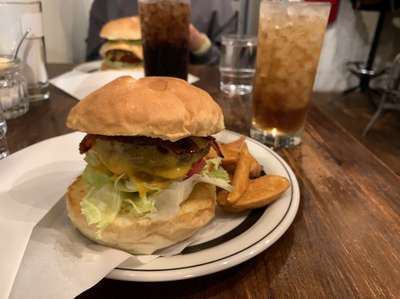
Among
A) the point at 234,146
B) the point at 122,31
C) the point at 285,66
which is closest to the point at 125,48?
the point at 122,31

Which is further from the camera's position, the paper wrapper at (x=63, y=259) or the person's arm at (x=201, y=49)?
the person's arm at (x=201, y=49)

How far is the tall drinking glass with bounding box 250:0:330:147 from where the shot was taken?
1.30 m

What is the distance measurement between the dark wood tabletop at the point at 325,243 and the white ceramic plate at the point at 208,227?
58mm

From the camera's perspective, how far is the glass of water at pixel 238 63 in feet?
7.11

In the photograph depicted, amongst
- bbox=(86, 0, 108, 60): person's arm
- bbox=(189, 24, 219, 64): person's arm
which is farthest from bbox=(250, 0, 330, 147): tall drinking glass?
bbox=(86, 0, 108, 60): person's arm

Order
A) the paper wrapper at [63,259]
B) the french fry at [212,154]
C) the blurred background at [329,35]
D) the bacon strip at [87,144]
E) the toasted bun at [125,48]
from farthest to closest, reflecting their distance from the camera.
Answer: the blurred background at [329,35], the toasted bun at [125,48], the french fry at [212,154], the bacon strip at [87,144], the paper wrapper at [63,259]

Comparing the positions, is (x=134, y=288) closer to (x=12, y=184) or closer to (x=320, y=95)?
(x=12, y=184)

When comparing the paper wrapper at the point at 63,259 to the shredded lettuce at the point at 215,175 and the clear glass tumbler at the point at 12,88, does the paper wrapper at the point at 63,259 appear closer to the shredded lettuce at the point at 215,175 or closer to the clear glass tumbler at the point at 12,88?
the shredded lettuce at the point at 215,175

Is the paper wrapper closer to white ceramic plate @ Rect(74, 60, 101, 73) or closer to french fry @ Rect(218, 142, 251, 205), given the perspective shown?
french fry @ Rect(218, 142, 251, 205)

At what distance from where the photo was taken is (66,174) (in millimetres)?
1035

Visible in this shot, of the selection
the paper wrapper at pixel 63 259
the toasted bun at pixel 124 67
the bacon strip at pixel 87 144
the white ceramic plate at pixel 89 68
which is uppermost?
the bacon strip at pixel 87 144

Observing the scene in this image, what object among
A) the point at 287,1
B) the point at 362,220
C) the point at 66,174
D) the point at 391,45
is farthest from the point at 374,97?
the point at 66,174

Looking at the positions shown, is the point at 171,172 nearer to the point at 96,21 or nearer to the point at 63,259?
the point at 63,259

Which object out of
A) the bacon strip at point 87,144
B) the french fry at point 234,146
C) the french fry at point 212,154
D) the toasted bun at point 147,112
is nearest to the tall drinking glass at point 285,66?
the french fry at point 234,146
